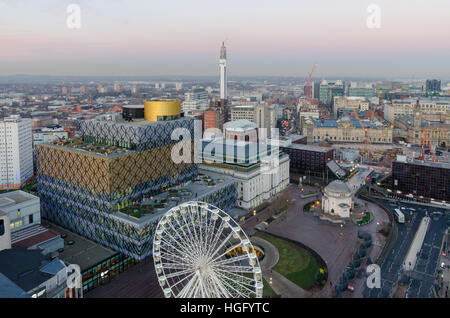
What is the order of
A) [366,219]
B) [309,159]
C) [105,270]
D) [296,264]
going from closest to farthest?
1. [105,270]
2. [296,264]
3. [366,219]
4. [309,159]

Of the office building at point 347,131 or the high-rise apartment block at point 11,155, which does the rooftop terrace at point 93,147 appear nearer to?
the high-rise apartment block at point 11,155

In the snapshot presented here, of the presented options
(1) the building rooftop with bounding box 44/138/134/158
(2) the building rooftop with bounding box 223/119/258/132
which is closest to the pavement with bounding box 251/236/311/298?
(1) the building rooftop with bounding box 44/138/134/158

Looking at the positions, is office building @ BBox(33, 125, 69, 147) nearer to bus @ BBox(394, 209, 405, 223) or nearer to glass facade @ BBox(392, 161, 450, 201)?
glass facade @ BBox(392, 161, 450, 201)

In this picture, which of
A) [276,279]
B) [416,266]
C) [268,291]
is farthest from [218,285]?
[416,266]

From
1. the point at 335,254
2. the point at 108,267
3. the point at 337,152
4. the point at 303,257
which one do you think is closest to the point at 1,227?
the point at 108,267

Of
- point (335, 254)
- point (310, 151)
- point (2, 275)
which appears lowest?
point (335, 254)

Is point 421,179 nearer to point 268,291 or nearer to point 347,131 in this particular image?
point 268,291

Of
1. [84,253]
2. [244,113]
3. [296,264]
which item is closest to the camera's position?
[84,253]
